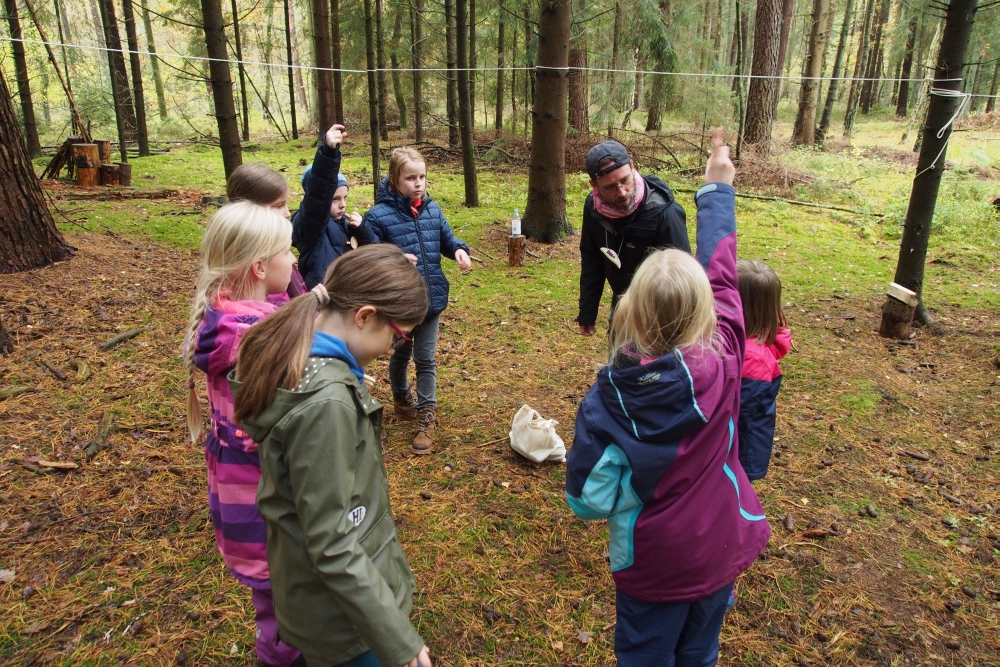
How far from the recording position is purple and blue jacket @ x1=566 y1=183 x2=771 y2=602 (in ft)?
5.06

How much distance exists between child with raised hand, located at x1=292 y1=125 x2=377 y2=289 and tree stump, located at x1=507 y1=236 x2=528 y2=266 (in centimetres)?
380

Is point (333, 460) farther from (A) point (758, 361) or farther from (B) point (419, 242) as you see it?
(B) point (419, 242)

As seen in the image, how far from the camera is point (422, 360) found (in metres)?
3.80

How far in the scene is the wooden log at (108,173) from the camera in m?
10.6

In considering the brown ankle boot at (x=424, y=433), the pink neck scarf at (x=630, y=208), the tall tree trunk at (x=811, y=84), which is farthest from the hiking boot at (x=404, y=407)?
the tall tree trunk at (x=811, y=84)

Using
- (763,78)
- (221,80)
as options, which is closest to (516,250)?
(221,80)

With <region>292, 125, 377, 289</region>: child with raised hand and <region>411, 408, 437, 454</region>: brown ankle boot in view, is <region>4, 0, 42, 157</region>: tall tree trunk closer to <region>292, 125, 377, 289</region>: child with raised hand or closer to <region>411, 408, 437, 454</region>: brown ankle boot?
<region>292, 125, 377, 289</region>: child with raised hand

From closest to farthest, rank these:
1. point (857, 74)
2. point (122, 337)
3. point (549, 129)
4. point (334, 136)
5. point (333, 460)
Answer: point (333, 460), point (334, 136), point (122, 337), point (549, 129), point (857, 74)

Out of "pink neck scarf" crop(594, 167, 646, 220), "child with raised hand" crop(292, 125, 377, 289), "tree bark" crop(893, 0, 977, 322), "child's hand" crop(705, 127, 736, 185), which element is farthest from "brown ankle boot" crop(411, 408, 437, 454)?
"tree bark" crop(893, 0, 977, 322)

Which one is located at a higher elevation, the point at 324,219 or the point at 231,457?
the point at 324,219

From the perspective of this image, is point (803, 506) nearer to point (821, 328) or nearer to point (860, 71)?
point (821, 328)

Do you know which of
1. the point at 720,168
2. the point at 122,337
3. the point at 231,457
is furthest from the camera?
the point at 122,337

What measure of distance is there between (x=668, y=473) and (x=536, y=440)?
2.01 m

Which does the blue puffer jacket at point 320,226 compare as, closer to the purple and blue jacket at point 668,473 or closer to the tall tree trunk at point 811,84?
the purple and blue jacket at point 668,473
